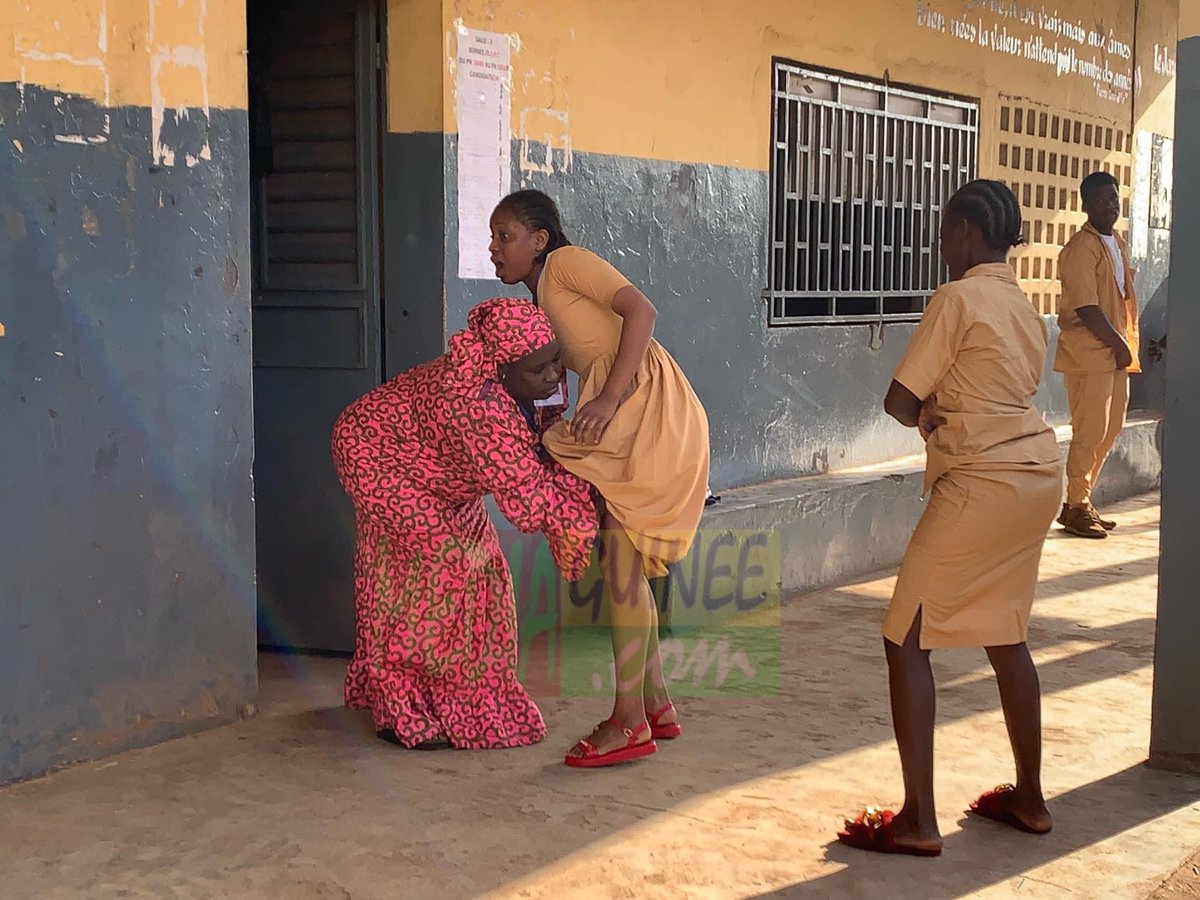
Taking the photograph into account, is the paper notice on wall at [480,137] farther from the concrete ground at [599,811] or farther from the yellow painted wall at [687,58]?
the concrete ground at [599,811]

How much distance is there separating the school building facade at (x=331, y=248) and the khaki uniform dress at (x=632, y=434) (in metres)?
1.05

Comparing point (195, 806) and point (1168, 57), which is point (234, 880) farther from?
point (1168, 57)

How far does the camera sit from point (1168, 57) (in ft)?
39.2

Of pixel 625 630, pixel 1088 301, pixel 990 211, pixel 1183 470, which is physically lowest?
pixel 625 630

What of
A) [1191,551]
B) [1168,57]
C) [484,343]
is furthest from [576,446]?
[1168,57]

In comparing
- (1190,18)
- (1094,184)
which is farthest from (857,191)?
(1190,18)

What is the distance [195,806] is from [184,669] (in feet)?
2.07

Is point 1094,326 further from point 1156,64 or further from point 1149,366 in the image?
point 1156,64

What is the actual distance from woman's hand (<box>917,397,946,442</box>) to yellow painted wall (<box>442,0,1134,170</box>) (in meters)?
2.27

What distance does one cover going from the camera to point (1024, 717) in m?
3.59

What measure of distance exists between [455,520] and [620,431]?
23.6 inches

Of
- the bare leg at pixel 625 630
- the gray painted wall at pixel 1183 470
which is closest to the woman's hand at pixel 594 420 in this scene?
the bare leg at pixel 625 630

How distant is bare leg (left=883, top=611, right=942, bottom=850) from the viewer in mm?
3453

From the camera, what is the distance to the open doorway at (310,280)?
5.20 meters
